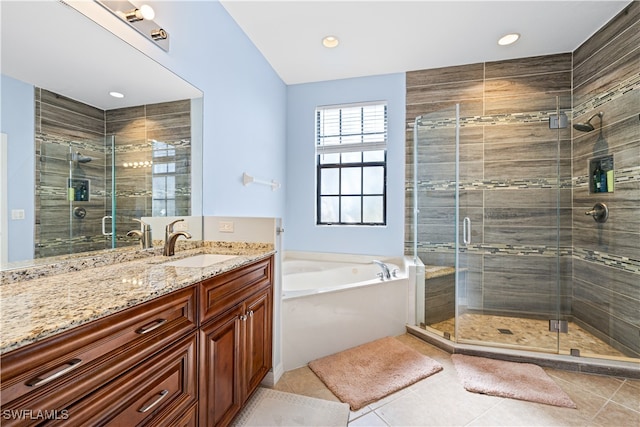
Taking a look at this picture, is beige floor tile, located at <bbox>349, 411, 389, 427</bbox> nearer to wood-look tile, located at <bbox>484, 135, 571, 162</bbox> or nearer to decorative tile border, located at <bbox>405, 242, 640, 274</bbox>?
decorative tile border, located at <bbox>405, 242, 640, 274</bbox>

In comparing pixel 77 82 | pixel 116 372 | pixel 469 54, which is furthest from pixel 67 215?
pixel 469 54

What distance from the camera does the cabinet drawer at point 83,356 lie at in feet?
1.83

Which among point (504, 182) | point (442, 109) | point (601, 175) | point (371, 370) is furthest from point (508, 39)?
point (371, 370)

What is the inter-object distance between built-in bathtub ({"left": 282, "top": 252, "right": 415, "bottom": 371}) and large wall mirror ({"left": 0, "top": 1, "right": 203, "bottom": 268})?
43.0 inches

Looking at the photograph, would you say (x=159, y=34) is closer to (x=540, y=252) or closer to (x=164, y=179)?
(x=164, y=179)

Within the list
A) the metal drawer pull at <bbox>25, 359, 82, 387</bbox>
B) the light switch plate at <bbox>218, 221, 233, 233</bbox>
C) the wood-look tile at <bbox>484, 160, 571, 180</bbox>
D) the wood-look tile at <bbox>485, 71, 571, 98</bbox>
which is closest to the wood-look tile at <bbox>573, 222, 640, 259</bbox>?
the wood-look tile at <bbox>484, 160, 571, 180</bbox>

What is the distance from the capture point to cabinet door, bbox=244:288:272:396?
1490 mm

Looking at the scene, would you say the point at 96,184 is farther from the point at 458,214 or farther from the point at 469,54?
the point at 469,54

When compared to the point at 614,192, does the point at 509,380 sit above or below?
below

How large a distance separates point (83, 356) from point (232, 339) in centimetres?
73

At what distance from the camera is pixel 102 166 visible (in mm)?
1285

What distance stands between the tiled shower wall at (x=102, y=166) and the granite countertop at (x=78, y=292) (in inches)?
4.9

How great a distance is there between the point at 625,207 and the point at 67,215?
3468 millimetres

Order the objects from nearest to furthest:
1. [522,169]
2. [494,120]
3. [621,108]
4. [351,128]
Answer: [621,108] → [522,169] → [494,120] → [351,128]
